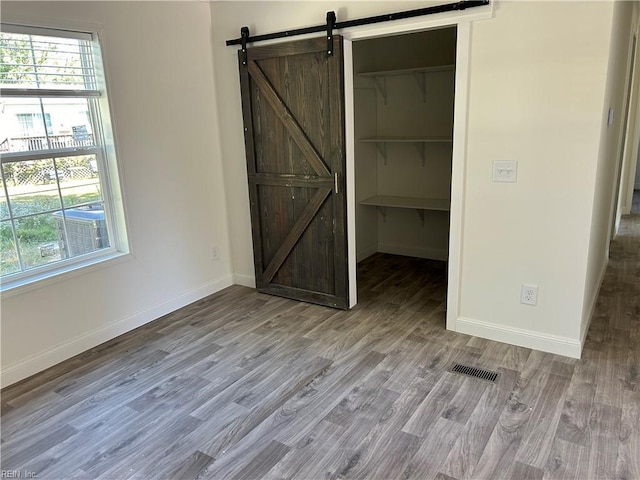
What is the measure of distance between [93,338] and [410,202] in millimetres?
3065

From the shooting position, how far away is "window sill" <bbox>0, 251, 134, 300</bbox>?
2.75m

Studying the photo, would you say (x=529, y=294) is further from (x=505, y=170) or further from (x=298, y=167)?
(x=298, y=167)

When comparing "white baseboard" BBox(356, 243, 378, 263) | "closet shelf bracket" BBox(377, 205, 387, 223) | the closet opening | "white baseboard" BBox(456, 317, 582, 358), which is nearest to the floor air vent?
"white baseboard" BBox(456, 317, 582, 358)

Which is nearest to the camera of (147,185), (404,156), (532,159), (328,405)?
(328,405)

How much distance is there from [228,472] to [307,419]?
485mm

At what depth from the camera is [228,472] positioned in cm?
203

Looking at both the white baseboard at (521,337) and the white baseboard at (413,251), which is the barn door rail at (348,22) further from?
the white baseboard at (413,251)

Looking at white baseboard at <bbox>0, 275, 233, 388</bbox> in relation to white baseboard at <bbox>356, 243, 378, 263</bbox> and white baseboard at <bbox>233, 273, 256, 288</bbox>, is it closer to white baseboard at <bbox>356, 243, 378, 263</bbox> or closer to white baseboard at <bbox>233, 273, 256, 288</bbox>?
white baseboard at <bbox>233, 273, 256, 288</bbox>

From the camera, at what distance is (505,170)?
111 inches

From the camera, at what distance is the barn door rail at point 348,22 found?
8.92ft

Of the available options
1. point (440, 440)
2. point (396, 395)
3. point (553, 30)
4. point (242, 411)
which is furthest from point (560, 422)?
point (553, 30)

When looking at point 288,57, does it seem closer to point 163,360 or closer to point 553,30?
point 553,30

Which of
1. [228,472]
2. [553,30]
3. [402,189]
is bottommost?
[228,472]

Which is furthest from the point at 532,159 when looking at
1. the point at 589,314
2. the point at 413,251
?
the point at 413,251
